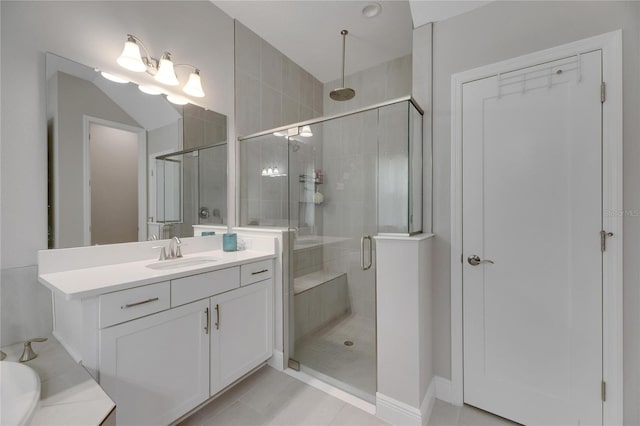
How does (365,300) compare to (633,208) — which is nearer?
(633,208)

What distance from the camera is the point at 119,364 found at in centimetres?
123

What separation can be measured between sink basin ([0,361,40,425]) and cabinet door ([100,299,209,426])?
216 millimetres

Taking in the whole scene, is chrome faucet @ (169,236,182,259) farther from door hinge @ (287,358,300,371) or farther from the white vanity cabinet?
door hinge @ (287,358,300,371)

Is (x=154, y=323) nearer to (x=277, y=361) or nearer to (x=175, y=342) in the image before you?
(x=175, y=342)

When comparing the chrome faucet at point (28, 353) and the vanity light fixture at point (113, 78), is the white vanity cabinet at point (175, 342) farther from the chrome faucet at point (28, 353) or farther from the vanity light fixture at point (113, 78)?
the vanity light fixture at point (113, 78)

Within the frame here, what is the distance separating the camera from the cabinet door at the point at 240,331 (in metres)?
1.64

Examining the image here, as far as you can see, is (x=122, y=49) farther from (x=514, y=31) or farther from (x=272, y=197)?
(x=514, y=31)

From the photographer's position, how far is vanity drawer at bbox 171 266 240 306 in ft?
4.72

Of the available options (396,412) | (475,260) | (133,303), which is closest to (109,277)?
(133,303)

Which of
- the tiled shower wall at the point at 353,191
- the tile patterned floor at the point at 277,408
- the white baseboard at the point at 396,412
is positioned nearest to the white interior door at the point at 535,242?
the white baseboard at the point at 396,412

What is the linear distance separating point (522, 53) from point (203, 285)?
231cm

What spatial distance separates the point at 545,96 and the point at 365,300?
66.3 inches

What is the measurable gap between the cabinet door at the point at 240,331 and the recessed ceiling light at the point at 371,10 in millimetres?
2359

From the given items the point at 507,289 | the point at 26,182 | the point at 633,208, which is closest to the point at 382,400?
the point at 507,289
